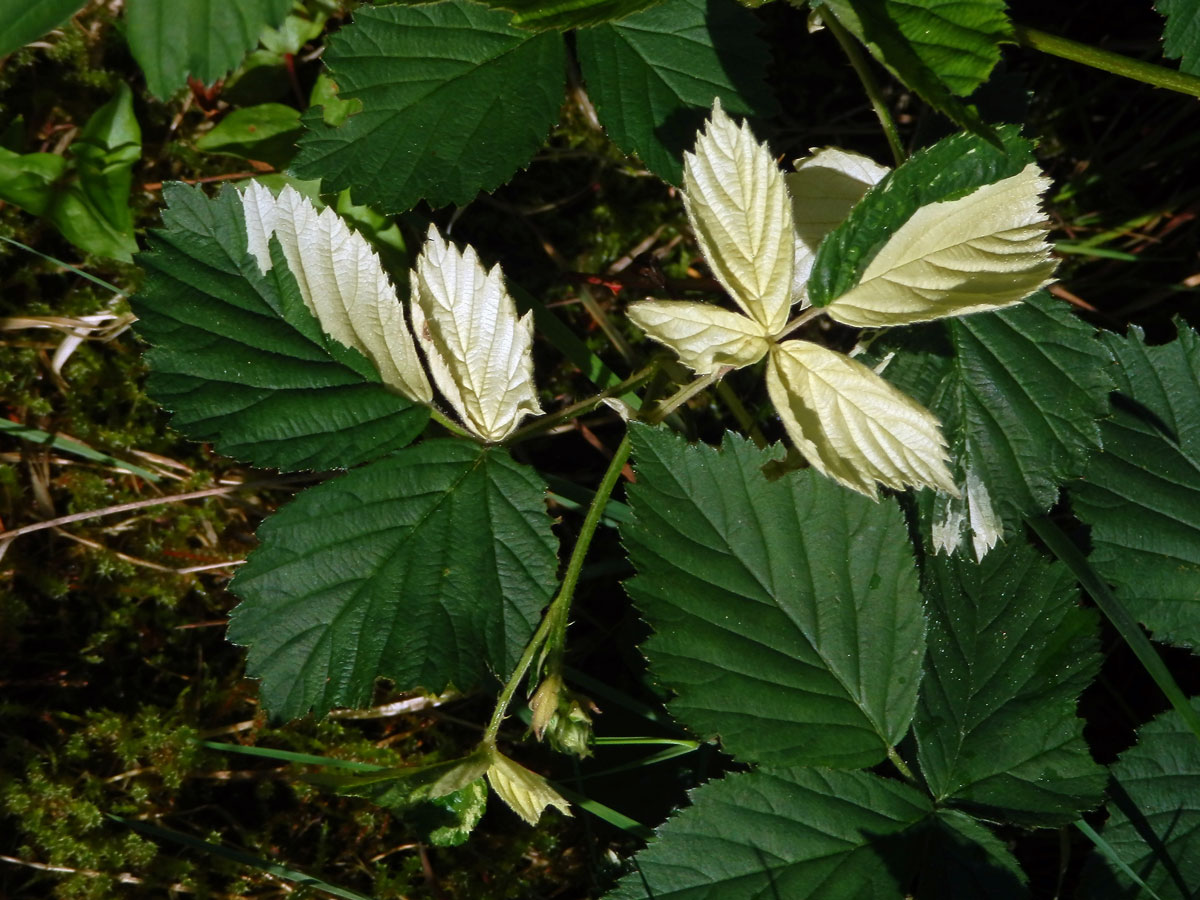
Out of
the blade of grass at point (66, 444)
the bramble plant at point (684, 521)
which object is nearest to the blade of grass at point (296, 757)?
the bramble plant at point (684, 521)

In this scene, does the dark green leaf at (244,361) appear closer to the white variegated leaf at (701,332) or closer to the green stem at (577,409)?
the green stem at (577,409)

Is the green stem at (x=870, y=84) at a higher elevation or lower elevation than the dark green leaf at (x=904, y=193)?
higher

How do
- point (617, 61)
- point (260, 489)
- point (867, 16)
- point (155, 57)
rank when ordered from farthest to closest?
point (260, 489)
point (617, 61)
point (155, 57)
point (867, 16)

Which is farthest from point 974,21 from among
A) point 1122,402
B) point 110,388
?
point 110,388

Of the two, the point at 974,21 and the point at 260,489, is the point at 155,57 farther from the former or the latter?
the point at 974,21

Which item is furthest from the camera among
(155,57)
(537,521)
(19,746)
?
(19,746)

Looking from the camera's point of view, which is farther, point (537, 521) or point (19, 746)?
point (19, 746)
